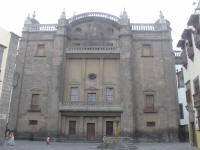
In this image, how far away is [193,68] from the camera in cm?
1672

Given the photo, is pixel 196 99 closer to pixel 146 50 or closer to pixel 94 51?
pixel 146 50

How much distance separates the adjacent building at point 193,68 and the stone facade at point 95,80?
6.16 metres

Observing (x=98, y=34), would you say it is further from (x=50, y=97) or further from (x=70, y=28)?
(x=50, y=97)

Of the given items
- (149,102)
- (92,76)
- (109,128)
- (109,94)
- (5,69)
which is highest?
(92,76)

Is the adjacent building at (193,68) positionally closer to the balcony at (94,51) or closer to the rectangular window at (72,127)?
the balcony at (94,51)

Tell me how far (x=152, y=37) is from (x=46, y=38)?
13887 mm

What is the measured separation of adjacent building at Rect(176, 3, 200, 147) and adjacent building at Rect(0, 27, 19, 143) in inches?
550

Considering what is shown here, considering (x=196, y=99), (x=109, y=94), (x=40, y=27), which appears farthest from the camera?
(x=40, y=27)

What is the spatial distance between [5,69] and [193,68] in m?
14.8

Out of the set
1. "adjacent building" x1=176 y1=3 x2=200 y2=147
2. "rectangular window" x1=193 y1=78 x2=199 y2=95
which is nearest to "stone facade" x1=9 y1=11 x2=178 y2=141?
"adjacent building" x1=176 y1=3 x2=200 y2=147

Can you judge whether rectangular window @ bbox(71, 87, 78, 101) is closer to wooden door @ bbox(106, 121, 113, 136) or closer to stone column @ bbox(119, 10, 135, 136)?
wooden door @ bbox(106, 121, 113, 136)

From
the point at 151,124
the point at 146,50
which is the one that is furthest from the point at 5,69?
the point at 146,50

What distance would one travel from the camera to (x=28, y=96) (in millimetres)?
25344

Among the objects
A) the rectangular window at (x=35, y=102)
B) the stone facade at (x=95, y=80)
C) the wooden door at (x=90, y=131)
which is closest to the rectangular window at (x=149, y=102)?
Answer: the stone facade at (x=95, y=80)
